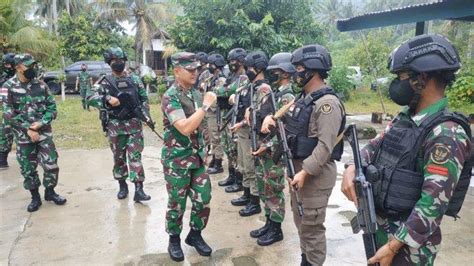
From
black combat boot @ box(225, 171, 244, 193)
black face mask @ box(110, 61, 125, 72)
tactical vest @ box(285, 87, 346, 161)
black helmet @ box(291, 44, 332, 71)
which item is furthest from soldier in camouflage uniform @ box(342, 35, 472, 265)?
black face mask @ box(110, 61, 125, 72)

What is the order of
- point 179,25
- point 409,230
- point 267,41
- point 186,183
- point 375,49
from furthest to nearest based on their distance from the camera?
point 375,49, point 179,25, point 267,41, point 186,183, point 409,230

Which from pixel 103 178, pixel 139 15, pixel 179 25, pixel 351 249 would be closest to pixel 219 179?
pixel 103 178

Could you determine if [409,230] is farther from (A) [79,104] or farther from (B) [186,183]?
(A) [79,104]

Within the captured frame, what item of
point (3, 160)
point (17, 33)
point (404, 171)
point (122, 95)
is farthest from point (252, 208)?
point (17, 33)

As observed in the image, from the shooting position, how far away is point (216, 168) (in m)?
6.27

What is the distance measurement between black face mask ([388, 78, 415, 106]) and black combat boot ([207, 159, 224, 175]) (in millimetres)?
4522

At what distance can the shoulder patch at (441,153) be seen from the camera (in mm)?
1613

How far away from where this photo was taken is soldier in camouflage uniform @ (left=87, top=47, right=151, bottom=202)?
4531 millimetres

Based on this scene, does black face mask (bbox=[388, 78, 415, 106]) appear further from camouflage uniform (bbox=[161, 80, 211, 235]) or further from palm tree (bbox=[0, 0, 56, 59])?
palm tree (bbox=[0, 0, 56, 59])

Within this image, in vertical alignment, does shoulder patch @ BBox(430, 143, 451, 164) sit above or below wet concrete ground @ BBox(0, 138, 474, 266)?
above

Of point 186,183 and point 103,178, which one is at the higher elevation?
point 186,183

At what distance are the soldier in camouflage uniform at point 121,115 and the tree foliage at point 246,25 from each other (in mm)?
6035

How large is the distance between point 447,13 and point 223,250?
4.93 metres

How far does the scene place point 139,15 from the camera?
75.3 ft
